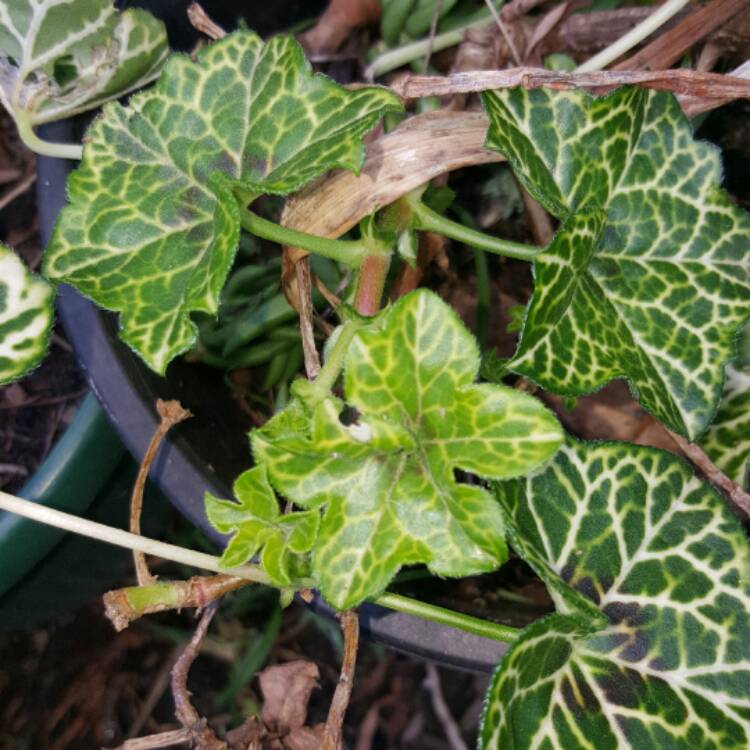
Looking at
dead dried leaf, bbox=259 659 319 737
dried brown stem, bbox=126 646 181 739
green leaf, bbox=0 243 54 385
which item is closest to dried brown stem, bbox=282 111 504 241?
green leaf, bbox=0 243 54 385

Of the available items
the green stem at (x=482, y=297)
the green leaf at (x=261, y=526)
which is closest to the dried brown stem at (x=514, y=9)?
the green stem at (x=482, y=297)

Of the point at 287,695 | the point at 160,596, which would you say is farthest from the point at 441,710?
the point at 160,596

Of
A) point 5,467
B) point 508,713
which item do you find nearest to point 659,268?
point 508,713

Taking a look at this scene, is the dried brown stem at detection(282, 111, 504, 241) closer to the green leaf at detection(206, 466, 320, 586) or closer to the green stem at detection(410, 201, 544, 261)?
the green stem at detection(410, 201, 544, 261)

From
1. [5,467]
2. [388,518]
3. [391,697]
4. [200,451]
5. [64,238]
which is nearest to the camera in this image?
[388,518]

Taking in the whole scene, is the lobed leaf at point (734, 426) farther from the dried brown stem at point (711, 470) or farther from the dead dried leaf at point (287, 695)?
the dead dried leaf at point (287, 695)

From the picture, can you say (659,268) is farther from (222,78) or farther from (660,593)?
(222,78)
